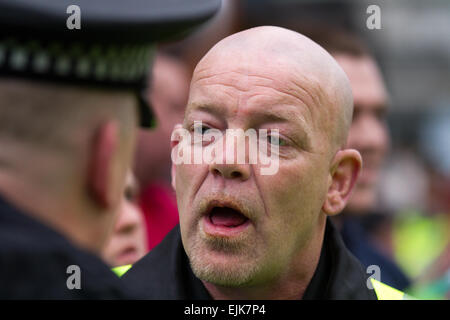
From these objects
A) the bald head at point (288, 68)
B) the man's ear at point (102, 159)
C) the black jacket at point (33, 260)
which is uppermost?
the bald head at point (288, 68)

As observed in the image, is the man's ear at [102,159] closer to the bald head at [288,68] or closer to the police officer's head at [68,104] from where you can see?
the police officer's head at [68,104]

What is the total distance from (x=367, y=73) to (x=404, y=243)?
22.9 feet

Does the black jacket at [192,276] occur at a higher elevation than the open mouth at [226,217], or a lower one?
lower

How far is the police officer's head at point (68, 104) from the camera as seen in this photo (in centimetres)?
228

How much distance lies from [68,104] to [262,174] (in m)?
0.83

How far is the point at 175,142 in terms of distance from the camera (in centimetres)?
320

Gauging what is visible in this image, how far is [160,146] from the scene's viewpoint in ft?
19.2

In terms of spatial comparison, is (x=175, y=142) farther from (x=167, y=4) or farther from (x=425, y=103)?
(x=425, y=103)

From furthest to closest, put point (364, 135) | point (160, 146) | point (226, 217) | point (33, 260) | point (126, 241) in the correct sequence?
point (160, 146)
point (364, 135)
point (126, 241)
point (226, 217)
point (33, 260)

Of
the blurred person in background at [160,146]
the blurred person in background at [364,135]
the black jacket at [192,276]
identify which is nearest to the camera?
the black jacket at [192,276]

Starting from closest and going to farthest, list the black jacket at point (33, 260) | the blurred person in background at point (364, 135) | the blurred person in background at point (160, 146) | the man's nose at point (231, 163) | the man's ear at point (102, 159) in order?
the black jacket at point (33, 260), the man's ear at point (102, 159), the man's nose at point (231, 163), the blurred person in background at point (364, 135), the blurred person in background at point (160, 146)

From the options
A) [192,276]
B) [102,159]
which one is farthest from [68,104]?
[192,276]

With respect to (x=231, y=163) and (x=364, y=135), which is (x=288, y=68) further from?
(x=364, y=135)

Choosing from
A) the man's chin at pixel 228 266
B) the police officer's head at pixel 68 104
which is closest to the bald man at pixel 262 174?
the man's chin at pixel 228 266
